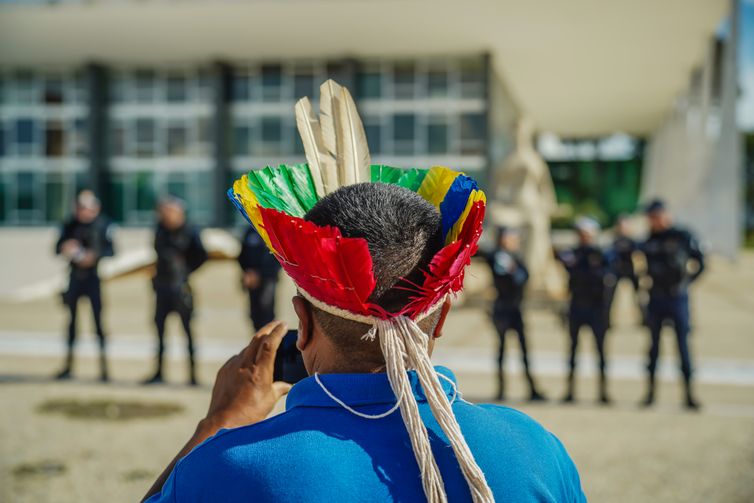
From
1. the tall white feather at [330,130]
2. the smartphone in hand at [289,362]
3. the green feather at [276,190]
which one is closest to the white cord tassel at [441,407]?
the smartphone in hand at [289,362]

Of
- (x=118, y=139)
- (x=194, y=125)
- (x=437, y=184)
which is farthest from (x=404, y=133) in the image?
(x=437, y=184)

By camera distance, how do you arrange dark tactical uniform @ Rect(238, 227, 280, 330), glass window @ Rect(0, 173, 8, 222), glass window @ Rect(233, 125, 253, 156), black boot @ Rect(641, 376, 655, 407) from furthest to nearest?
glass window @ Rect(0, 173, 8, 222) → glass window @ Rect(233, 125, 253, 156) → dark tactical uniform @ Rect(238, 227, 280, 330) → black boot @ Rect(641, 376, 655, 407)

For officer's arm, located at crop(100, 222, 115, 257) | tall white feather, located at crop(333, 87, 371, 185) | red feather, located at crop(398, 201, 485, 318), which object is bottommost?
officer's arm, located at crop(100, 222, 115, 257)

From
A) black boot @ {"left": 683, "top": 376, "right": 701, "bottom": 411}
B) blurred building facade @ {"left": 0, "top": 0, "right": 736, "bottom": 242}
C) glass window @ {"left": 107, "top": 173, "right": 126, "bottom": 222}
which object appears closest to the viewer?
black boot @ {"left": 683, "top": 376, "right": 701, "bottom": 411}

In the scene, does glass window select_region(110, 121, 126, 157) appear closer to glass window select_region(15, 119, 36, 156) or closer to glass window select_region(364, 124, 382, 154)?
glass window select_region(15, 119, 36, 156)

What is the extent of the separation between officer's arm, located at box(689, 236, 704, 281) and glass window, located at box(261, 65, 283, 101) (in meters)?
25.9

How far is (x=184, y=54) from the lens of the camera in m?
31.5

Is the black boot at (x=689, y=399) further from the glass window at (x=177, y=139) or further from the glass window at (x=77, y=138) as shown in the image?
the glass window at (x=77, y=138)

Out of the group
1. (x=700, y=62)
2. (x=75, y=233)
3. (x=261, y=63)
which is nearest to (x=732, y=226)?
(x=700, y=62)

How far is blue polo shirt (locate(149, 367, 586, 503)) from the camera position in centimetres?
114

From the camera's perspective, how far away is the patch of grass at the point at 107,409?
22.6 ft

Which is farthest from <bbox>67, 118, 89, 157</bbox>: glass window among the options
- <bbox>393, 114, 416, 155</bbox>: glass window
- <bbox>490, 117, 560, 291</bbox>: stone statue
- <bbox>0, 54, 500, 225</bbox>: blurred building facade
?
<bbox>490, 117, 560, 291</bbox>: stone statue

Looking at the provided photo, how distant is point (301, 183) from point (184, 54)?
105 feet

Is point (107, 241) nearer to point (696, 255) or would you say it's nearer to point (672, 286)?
point (672, 286)
